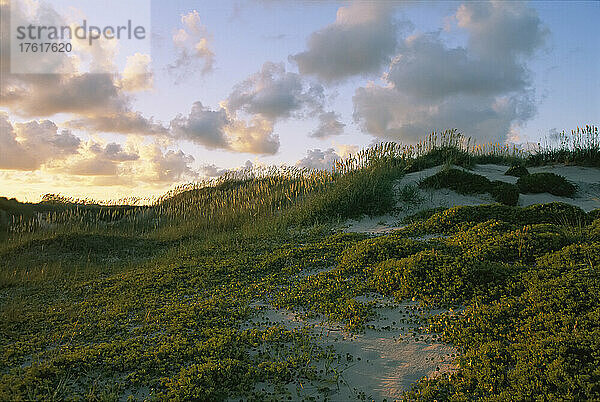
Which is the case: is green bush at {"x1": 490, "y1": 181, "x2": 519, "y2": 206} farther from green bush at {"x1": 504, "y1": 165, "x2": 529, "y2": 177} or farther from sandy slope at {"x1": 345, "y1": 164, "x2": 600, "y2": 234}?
green bush at {"x1": 504, "y1": 165, "x2": 529, "y2": 177}

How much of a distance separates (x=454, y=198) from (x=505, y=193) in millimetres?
1693

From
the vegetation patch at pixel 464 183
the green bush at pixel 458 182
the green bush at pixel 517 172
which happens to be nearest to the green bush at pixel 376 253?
the vegetation patch at pixel 464 183

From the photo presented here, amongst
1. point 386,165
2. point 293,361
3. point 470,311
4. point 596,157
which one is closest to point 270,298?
point 293,361

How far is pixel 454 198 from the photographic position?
51.5ft

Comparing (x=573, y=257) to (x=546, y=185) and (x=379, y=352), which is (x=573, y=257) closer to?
(x=379, y=352)

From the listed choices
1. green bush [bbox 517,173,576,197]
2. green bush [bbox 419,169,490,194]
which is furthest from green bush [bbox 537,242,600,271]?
green bush [bbox 517,173,576,197]

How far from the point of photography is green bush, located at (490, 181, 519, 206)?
1463cm

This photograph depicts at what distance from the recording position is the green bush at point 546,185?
1566 centimetres

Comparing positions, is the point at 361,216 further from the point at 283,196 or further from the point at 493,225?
the point at 493,225

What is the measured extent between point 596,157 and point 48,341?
21.5m

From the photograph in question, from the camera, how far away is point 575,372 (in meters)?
4.38

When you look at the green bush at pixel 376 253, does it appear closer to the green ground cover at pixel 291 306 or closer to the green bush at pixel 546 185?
the green ground cover at pixel 291 306

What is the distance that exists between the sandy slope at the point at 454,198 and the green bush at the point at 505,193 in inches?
9.6

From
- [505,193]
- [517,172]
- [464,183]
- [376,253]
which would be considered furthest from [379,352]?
[517,172]
